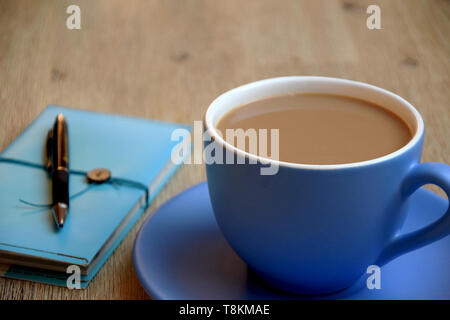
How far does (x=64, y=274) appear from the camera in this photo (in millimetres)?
573

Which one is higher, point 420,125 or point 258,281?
point 420,125

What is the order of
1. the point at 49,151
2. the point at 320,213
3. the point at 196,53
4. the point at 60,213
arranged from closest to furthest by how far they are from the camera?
the point at 320,213, the point at 60,213, the point at 49,151, the point at 196,53

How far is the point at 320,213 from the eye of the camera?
1.54 ft

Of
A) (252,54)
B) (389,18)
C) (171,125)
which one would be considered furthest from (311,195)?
(389,18)

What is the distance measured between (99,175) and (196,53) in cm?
46

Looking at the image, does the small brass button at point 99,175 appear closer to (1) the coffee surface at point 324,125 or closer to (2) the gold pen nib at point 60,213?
(2) the gold pen nib at point 60,213

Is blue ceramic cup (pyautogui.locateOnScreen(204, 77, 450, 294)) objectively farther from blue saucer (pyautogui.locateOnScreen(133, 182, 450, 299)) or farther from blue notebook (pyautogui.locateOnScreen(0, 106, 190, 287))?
blue notebook (pyautogui.locateOnScreen(0, 106, 190, 287))

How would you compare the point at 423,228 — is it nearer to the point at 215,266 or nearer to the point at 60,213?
the point at 215,266

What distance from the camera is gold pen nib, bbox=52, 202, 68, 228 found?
62 centimetres

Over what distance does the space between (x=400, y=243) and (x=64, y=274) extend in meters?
0.32

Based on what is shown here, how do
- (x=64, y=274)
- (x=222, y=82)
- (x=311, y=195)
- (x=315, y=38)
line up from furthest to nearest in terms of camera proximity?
(x=315, y=38) < (x=222, y=82) < (x=64, y=274) < (x=311, y=195)

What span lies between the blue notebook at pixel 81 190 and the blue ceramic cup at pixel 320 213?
0.15 metres

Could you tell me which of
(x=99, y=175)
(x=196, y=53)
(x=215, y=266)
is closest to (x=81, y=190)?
(x=99, y=175)
